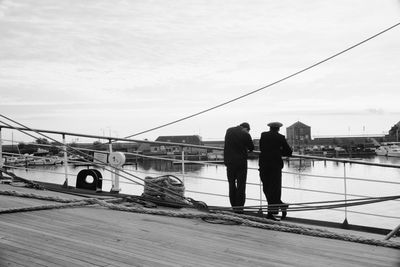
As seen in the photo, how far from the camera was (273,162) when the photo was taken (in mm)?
5383

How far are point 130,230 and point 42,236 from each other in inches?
31.8

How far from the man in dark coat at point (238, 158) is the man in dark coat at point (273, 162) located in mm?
227

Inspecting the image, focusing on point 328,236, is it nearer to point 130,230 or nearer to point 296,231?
point 296,231

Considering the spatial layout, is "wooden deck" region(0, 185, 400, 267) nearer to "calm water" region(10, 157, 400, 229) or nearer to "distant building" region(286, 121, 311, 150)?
"calm water" region(10, 157, 400, 229)

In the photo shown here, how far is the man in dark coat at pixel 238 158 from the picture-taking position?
553 cm

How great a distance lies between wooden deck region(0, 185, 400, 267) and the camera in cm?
304

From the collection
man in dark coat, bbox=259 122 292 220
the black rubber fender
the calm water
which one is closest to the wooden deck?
the calm water

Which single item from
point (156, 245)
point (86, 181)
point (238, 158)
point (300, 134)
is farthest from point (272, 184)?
point (300, 134)

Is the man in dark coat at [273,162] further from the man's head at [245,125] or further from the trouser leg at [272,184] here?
the man's head at [245,125]

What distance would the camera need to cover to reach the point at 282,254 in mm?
3338

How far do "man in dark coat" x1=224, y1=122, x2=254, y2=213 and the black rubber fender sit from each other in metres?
2.50

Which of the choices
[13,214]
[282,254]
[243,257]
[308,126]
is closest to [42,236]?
[13,214]

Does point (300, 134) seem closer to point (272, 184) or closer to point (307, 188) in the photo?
point (307, 188)

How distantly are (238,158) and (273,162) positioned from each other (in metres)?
0.47
